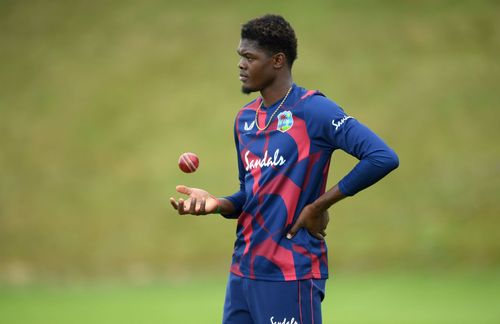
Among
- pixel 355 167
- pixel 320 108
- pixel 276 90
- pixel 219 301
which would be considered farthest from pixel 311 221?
pixel 219 301

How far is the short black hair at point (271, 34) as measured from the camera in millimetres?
4391

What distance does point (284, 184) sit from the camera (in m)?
4.23

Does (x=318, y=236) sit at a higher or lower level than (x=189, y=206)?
lower

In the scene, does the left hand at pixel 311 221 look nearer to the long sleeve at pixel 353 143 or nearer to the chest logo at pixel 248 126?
the long sleeve at pixel 353 143

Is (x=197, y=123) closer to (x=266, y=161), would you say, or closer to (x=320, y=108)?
(x=266, y=161)

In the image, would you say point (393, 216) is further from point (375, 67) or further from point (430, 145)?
point (375, 67)

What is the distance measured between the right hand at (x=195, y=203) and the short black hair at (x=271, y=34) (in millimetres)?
875

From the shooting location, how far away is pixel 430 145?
16.1 meters

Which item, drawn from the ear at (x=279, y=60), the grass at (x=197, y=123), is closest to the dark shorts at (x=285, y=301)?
the ear at (x=279, y=60)

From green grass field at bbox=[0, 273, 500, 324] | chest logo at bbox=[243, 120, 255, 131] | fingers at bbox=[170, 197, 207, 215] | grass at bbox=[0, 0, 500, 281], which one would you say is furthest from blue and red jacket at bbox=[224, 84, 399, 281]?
grass at bbox=[0, 0, 500, 281]

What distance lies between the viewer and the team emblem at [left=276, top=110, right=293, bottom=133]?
168 inches

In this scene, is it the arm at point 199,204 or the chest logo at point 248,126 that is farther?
the chest logo at point 248,126

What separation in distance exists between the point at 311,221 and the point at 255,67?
0.90m

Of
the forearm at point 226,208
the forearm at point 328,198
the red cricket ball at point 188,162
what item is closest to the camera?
the forearm at point 328,198
